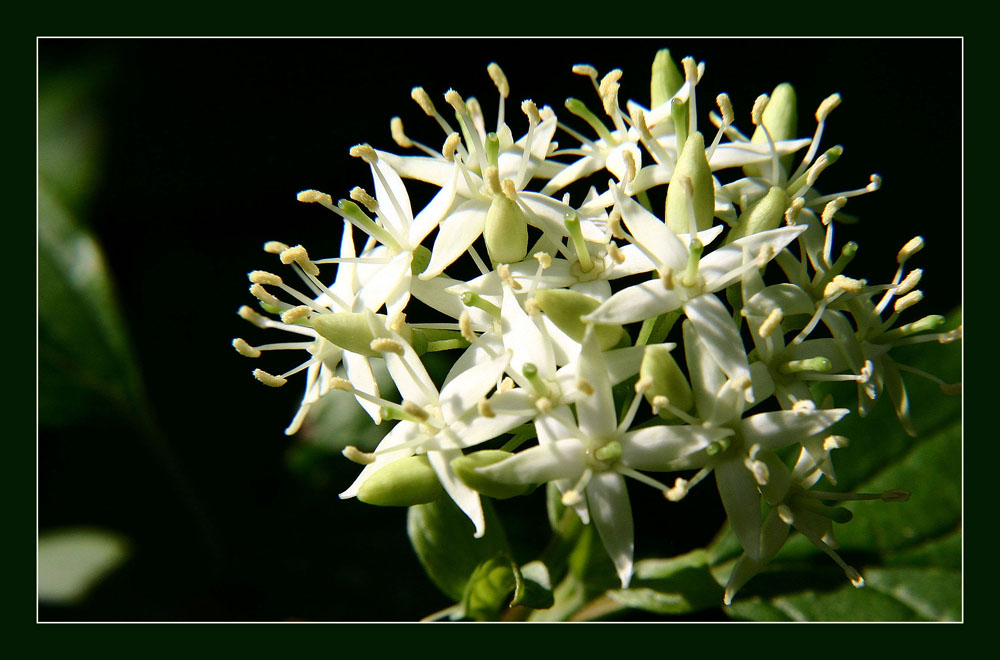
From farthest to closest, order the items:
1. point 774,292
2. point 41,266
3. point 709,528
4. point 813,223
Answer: point 41,266 < point 709,528 < point 813,223 < point 774,292

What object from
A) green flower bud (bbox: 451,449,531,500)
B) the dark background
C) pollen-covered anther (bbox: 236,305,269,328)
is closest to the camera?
green flower bud (bbox: 451,449,531,500)

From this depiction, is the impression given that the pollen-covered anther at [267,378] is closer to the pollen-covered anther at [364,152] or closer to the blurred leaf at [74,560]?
the pollen-covered anther at [364,152]

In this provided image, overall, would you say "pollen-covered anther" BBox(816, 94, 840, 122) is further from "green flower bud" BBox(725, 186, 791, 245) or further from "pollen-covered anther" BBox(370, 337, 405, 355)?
"pollen-covered anther" BBox(370, 337, 405, 355)

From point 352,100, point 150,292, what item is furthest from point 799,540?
point 150,292

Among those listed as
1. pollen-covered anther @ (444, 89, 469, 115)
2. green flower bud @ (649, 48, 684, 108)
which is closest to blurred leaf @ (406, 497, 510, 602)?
pollen-covered anther @ (444, 89, 469, 115)

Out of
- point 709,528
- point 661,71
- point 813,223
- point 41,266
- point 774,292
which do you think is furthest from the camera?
point 41,266

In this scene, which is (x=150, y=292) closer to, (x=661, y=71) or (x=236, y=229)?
(x=236, y=229)

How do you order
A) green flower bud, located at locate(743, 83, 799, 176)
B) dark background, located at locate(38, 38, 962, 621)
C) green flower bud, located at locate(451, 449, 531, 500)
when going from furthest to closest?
dark background, located at locate(38, 38, 962, 621)
green flower bud, located at locate(743, 83, 799, 176)
green flower bud, located at locate(451, 449, 531, 500)
